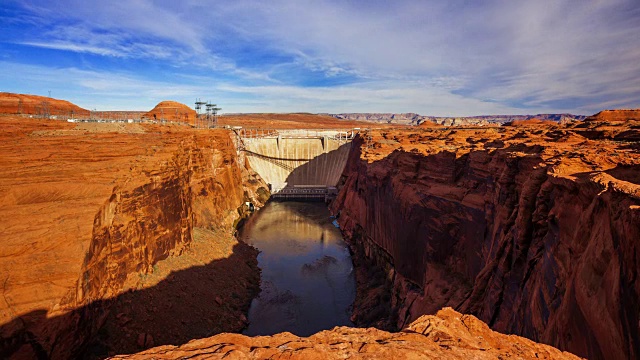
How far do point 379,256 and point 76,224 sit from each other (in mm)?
23406

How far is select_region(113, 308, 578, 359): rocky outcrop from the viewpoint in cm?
638

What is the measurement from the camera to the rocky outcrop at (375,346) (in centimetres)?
638

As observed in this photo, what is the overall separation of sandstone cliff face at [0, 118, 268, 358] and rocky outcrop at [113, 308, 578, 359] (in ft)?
35.1

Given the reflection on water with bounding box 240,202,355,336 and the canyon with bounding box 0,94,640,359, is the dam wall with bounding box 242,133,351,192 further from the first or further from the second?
the canyon with bounding box 0,94,640,359

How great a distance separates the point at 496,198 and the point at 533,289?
5811mm

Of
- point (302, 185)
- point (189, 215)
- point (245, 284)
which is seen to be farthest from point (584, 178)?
point (302, 185)

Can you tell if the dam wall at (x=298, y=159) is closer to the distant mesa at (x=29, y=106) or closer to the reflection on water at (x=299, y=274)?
the reflection on water at (x=299, y=274)

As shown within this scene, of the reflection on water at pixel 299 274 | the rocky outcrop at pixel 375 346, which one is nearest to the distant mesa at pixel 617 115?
the reflection on water at pixel 299 274

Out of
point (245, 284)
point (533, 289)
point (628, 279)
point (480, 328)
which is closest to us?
point (628, 279)

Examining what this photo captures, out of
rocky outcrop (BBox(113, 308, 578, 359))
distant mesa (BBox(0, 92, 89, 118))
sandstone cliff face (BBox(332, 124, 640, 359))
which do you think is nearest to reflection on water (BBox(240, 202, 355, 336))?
sandstone cliff face (BBox(332, 124, 640, 359))

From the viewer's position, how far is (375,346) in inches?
264

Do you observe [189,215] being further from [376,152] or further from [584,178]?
[584,178]

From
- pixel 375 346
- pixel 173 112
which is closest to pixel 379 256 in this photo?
pixel 375 346

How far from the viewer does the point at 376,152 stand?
139ft
